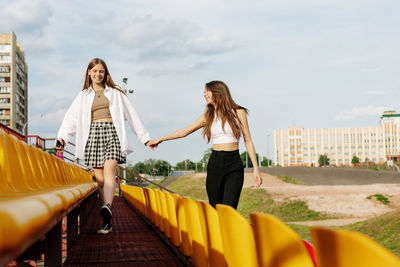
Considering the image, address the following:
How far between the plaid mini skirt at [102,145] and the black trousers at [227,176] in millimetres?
1238

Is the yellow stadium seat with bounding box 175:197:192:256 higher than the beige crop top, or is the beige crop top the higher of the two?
the beige crop top

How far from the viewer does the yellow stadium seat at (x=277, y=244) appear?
4.52ft

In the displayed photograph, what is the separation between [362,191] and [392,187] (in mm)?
5160

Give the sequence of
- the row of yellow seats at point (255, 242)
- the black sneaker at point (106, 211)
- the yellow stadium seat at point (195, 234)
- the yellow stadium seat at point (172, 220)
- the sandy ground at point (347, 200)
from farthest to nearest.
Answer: the sandy ground at point (347, 200) < the black sneaker at point (106, 211) < the yellow stadium seat at point (172, 220) < the yellow stadium seat at point (195, 234) < the row of yellow seats at point (255, 242)

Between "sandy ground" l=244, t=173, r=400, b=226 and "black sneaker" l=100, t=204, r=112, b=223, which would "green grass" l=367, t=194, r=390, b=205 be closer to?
"sandy ground" l=244, t=173, r=400, b=226

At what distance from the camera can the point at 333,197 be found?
4228cm

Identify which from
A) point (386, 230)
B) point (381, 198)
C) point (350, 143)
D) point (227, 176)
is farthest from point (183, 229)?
point (350, 143)

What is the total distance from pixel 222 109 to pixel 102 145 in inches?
58.6

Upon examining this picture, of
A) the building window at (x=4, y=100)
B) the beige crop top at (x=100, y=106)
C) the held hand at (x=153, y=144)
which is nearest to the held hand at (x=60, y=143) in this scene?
the beige crop top at (x=100, y=106)

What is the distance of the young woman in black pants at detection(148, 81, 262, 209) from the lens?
4703 mm

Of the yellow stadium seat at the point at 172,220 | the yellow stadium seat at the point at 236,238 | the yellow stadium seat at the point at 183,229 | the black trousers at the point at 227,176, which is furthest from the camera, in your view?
the black trousers at the point at 227,176

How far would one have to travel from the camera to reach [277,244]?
1.56 meters

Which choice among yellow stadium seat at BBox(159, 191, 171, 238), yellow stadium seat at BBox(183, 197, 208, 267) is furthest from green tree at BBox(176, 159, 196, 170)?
yellow stadium seat at BBox(183, 197, 208, 267)

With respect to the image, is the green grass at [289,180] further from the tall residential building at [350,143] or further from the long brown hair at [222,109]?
the tall residential building at [350,143]
